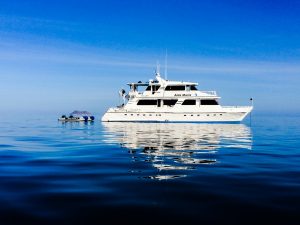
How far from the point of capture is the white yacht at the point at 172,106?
49000mm

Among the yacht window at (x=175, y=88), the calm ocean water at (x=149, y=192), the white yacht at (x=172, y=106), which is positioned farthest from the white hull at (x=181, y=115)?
the calm ocean water at (x=149, y=192)

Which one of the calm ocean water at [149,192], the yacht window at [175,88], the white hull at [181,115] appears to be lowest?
the calm ocean water at [149,192]

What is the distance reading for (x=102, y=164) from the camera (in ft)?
39.3

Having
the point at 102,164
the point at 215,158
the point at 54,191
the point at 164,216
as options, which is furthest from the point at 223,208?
the point at 215,158

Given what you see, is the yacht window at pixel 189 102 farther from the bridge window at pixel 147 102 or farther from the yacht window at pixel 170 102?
the bridge window at pixel 147 102

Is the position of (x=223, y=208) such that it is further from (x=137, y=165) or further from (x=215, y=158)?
(x=215, y=158)

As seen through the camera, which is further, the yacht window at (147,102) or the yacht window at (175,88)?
the yacht window at (147,102)

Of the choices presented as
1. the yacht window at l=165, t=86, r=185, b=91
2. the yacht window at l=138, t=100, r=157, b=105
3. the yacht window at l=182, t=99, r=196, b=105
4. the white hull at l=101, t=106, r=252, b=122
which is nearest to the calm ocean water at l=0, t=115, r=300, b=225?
the white hull at l=101, t=106, r=252, b=122

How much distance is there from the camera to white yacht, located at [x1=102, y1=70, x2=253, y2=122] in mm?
49000

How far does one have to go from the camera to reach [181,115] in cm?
4988

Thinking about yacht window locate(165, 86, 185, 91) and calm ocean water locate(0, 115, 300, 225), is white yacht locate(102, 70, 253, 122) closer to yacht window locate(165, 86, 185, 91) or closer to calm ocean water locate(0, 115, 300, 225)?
yacht window locate(165, 86, 185, 91)

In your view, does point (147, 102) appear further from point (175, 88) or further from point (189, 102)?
point (189, 102)

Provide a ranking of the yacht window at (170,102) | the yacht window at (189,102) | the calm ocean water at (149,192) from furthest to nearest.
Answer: the yacht window at (170,102)
the yacht window at (189,102)
the calm ocean water at (149,192)

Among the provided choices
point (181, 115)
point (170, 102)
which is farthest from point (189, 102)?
point (170, 102)
